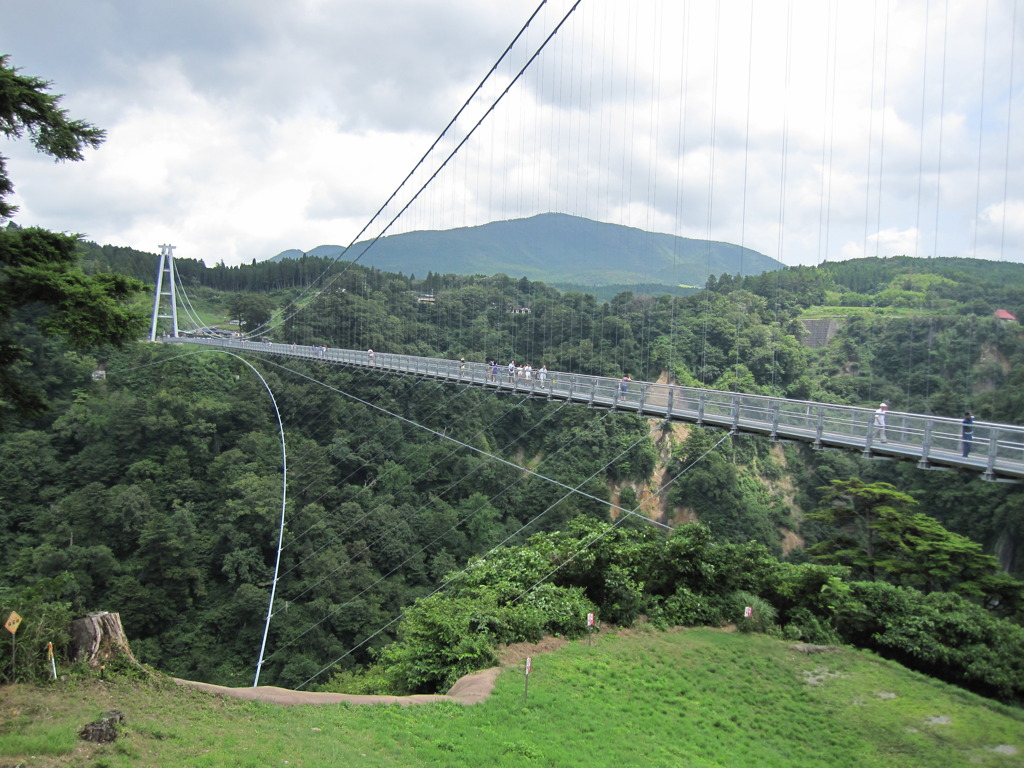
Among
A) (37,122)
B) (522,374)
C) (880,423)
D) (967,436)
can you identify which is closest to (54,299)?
(37,122)

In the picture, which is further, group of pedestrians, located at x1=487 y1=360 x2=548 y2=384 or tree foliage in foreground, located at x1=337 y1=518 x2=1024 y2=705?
group of pedestrians, located at x1=487 y1=360 x2=548 y2=384

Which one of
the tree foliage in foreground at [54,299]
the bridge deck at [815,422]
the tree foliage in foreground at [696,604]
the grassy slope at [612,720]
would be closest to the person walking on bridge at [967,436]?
the bridge deck at [815,422]

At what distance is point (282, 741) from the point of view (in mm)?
6336

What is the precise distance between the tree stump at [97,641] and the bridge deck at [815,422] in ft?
30.5

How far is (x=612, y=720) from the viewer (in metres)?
8.89

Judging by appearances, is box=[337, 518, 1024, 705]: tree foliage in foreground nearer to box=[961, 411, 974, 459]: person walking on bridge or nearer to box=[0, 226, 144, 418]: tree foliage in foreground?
box=[961, 411, 974, 459]: person walking on bridge

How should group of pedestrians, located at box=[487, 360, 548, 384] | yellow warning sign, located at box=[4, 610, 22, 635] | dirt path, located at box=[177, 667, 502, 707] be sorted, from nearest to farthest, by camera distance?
yellow warning sign, located at box=[4, 610, 22, 635], dirt path, located at box=[177, 667, 502, 707], group of pedestrians, located at box=[487, 360, 548, 384]

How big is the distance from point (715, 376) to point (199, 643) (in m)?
25.7

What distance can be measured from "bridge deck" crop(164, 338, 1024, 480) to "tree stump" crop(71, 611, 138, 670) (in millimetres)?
9296

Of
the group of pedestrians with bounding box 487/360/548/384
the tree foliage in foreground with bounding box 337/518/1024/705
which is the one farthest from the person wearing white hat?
the group of pedestrians with bounding box 487/360/548/384

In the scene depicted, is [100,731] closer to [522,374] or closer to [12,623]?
[12,623]

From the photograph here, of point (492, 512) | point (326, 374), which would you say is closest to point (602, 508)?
point (492, 512)

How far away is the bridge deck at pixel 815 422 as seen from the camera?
846cm

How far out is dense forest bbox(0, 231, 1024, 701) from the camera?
13.4 meters
